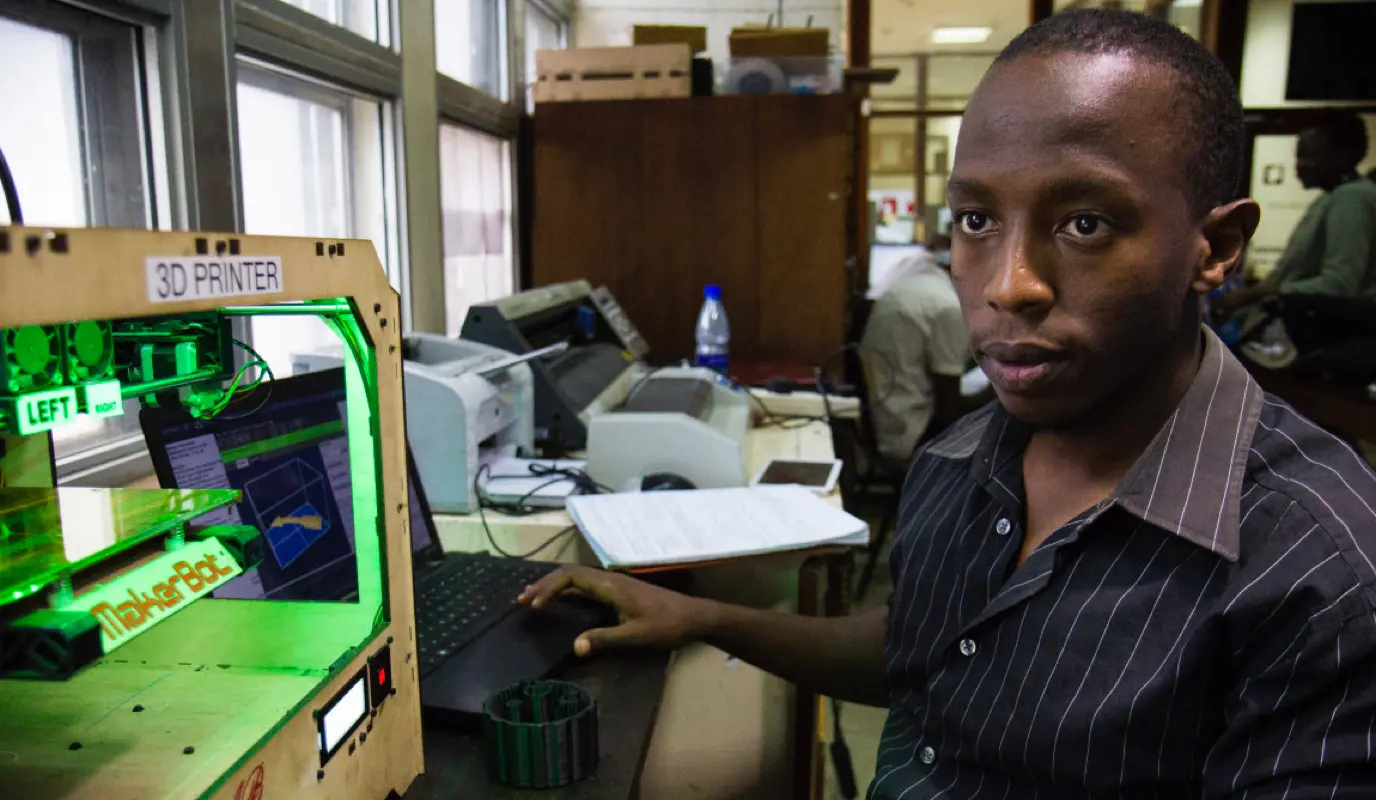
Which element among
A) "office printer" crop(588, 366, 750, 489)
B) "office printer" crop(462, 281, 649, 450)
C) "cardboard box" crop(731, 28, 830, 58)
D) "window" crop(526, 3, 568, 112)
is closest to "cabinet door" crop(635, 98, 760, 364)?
"cardboard box" crop(731, 28, 830, 58)

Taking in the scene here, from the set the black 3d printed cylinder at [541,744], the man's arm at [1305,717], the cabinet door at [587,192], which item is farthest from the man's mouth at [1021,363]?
the cabinet door at [587,192]

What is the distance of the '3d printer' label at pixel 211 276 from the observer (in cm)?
46

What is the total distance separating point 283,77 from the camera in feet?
6.23

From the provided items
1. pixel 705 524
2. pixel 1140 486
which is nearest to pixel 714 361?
pixel 705 524

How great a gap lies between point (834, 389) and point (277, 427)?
6.15 feet

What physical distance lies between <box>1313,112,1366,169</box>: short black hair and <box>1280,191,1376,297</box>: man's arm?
18 centimetres

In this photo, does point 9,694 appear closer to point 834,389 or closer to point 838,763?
point 838,763

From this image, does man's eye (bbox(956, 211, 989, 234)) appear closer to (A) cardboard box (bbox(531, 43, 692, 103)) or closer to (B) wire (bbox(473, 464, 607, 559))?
(B) wire (bbox(473, 464, 607, 559))

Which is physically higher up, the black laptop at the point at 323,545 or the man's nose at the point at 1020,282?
the man's nose at the point at 1020,282

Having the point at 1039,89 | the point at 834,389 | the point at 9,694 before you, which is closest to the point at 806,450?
the point at 834,389

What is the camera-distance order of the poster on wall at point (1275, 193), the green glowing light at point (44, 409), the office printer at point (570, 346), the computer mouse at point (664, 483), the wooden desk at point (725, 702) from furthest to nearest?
1. the poster on wall at point (1275, 193)
2. the office printer at point (570, 346)
3. the computer mouse at point (664, 483)
4. the wooden desk at point (725, 702)
5. the green glowing light at point (44, 409)

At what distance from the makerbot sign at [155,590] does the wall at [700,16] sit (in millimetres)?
4415

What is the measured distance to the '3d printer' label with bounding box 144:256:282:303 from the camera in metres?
0.46

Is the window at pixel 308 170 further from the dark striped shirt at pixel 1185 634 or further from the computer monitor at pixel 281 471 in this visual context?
the dark striped shirt at pixel 1185 634
